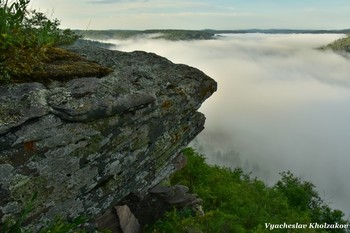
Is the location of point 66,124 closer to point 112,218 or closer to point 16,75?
point 16,75

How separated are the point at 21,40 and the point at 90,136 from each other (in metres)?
2.38

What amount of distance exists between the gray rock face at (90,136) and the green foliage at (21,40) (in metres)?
0.48

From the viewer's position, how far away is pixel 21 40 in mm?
7461

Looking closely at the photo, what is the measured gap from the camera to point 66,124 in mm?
7449

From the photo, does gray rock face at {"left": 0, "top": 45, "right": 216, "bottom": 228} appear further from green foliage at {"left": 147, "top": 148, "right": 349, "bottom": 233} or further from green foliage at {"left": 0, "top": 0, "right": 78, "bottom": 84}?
green foliage at {"left": 147, "top": 148, "right": 349, "bottom": 233}

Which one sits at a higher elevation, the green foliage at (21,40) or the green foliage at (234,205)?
the green foliage at (21,40)

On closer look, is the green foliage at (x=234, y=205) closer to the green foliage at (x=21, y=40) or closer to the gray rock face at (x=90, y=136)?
the gray rock face at (x=90, y=136)

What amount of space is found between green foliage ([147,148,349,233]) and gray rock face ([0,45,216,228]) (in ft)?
16.7

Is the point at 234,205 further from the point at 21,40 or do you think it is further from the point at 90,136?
the point at 21,40

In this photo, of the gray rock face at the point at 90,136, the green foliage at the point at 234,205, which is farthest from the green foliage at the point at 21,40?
the green foliage at the point at 234,205

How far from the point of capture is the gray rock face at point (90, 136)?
682cm

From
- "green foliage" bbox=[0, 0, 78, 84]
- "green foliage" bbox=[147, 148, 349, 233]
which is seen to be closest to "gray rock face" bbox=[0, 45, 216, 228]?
"green foliage" bbox=[0, 0, 78, 84]

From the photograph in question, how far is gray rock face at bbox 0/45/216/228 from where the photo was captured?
6.82m

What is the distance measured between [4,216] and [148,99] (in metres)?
Result: 4.10
